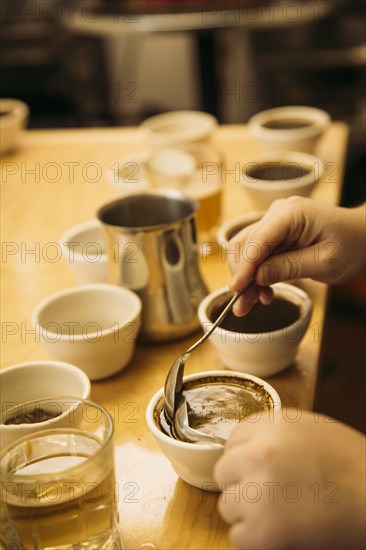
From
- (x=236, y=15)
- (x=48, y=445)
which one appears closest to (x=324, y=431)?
(x=48, y=445)

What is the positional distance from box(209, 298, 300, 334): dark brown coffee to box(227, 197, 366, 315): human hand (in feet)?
0.07

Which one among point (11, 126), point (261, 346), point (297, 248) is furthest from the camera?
point (11, 126)

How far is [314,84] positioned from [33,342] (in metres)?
2.99

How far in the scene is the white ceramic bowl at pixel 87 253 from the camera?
1.29 metres

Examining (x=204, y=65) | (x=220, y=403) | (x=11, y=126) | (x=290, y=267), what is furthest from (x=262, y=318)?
(x=204, y=65)

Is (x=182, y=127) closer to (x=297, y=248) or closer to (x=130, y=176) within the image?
(x=130, y=176)

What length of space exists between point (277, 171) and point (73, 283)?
54 cm

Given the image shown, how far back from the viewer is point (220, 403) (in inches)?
35.5

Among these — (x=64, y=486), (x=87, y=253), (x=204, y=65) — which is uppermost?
(x=64, y=486)

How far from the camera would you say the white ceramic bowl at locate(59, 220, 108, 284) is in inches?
50.6

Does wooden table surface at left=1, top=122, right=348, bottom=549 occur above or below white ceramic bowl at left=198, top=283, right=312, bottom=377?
below

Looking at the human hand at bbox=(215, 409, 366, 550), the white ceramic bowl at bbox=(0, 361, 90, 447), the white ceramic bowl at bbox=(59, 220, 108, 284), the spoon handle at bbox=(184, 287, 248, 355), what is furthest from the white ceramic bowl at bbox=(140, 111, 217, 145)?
the human hand at bbox=(215, 409, 366, 550)

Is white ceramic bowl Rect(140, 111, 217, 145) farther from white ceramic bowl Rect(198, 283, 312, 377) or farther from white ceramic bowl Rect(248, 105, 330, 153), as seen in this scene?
white ceramic bowl Rect(198, 283, 312, 377)

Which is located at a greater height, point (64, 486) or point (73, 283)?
point (64, 486)
